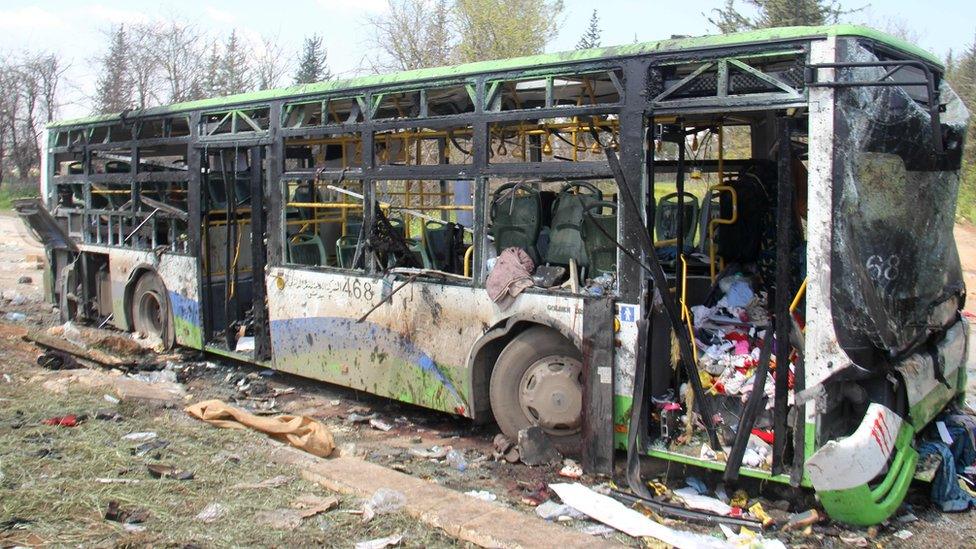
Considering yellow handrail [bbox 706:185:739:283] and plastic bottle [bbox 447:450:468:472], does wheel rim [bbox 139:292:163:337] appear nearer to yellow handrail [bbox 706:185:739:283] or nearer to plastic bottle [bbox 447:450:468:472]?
plastic bottle [bbox 447:450:468:472]

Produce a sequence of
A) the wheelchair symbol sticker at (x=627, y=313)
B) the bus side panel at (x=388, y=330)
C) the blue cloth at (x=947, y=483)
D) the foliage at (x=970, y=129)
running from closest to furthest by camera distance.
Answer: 1. the blue cloth at (x=947, y=483)
2. the wheelchair symbol sticker at (x=627, y=313)
3. the bus side panel at (x=388, y=330)
4. the foliage at (x=970, y=129)

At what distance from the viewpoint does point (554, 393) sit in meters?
5.87

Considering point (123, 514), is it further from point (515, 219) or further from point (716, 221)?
point (716, 221)

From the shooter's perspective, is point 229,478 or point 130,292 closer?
point 229,478

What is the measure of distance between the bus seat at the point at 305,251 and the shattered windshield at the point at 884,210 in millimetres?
4878

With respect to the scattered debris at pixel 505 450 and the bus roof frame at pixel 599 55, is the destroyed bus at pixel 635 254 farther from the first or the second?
the scattered debris at pixel 505 450

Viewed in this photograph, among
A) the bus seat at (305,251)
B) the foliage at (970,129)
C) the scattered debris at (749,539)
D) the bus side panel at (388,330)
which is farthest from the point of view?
the foliage at (970,129)

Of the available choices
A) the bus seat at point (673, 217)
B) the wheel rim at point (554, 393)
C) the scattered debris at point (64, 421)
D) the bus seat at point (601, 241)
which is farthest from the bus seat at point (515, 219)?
the scattered debris at point (64, 421)

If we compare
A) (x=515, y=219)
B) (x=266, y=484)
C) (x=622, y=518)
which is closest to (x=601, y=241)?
(x=515, y=219)

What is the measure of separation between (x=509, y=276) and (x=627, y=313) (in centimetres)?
96

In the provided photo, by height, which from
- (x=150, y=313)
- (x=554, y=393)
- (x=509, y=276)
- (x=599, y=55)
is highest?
(x=599, y=55)

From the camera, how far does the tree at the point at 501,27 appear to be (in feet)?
88.7

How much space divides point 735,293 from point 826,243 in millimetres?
1543

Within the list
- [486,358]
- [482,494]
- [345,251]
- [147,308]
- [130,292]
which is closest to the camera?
[482,494]
